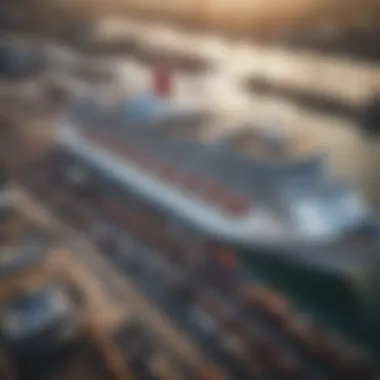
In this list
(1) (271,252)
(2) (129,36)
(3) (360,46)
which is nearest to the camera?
(3) (360,46)

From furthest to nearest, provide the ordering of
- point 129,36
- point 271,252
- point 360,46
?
point 129,36 → point 271,252 → point 360,46

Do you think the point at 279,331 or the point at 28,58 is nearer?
the point at 279,331

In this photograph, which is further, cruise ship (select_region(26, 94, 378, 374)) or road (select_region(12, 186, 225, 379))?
road (select_region(12, 186, 225, 379))

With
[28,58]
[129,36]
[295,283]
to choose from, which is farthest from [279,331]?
[28,58]

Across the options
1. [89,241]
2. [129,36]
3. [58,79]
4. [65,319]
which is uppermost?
[129,36]

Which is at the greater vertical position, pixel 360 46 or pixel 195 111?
pixel 360 46

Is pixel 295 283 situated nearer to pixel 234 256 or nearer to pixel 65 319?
pixel 234 256

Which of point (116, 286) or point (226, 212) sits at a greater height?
point (226, 212)

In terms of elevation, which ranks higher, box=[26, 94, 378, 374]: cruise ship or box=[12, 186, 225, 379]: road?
box=[26, 94, 378, 374]: cruise ship

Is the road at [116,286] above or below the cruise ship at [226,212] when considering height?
below

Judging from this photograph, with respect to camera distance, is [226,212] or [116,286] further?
[116,286]

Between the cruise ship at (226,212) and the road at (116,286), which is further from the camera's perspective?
the road at (116,286)
